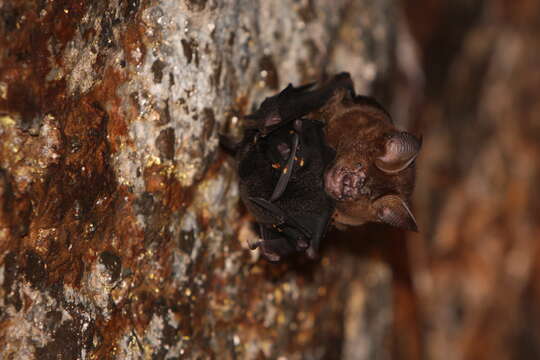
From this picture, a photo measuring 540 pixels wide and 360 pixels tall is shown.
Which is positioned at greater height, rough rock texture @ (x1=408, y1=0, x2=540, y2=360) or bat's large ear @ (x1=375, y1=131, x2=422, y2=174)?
bat's large ear @ (x1=375, y1=131, x2=422, y2=174)

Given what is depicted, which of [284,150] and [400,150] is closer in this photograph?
[400,150]

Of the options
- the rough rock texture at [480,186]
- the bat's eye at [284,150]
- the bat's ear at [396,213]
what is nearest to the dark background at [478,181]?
the rough rock texture at [480,186]

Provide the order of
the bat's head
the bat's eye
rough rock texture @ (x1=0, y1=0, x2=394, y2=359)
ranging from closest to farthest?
rough rock texture @ (x1=0, y1=0, x2=394, y2=359), the bat's head, the bat's eye

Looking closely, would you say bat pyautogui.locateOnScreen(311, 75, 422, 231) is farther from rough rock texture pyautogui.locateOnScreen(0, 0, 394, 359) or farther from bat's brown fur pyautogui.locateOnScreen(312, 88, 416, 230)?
rough rock texture pyautogui.locateOnScreen(0, 0, 394, 359)

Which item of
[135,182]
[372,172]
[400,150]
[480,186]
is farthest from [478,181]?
[135,182]

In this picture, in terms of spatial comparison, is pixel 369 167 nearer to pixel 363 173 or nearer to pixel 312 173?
pixel 363 173

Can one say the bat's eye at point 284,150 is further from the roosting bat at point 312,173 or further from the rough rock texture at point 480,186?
the rough rock texture at point 480,186

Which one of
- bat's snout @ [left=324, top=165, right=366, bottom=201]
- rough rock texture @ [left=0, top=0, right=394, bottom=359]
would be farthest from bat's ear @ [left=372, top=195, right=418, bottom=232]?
rough rock texture @ [left=0, top=0, right=394, bottom=359]

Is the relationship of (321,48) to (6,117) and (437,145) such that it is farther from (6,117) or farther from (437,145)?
(437,145)

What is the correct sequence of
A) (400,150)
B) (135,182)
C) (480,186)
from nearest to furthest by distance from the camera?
1. (400,150)
2. (135,182)
3. (480,186)
